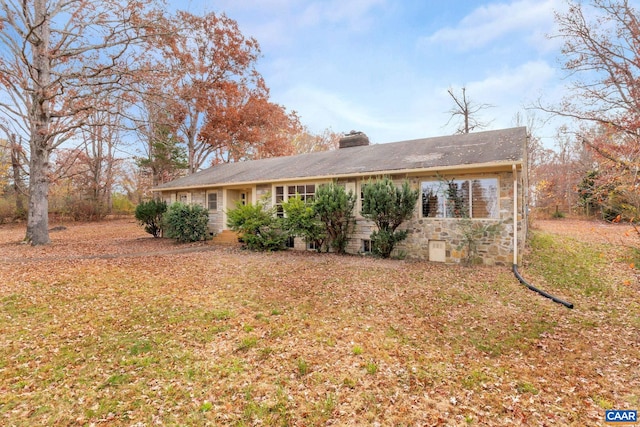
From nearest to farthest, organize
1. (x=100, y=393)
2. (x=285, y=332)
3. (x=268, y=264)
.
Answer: (x=100, y=393), (x=285, y=332), (x=268, y=264)

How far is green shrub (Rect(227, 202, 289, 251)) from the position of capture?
1077cm

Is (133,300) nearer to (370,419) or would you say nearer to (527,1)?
(370,419)

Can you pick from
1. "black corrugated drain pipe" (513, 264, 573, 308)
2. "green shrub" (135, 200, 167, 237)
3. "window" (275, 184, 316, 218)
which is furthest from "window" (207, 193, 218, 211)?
"black corrugated drain pipe" (513, 264, 573, 308)

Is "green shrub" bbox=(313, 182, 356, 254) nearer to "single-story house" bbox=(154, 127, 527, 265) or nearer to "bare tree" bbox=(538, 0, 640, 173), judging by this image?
"single-story house" bbox=(154, 127, 527, 265)

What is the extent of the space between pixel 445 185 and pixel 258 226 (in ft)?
21.1

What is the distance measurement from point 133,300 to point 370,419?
4.91 meters

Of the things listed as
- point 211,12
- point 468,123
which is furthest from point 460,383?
point 211,12

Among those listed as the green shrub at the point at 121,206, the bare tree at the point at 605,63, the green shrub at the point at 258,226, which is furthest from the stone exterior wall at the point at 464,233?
the green shrub at the point at 121,206

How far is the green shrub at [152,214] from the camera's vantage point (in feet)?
47.2

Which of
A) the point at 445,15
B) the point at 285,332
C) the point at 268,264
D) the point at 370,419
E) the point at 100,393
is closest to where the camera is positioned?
the point at 370,419

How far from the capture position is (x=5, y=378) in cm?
324

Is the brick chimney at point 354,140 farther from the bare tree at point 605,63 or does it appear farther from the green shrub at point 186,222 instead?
the bare tree at point 605,63

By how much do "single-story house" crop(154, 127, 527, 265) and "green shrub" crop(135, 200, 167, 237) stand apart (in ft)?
16.1

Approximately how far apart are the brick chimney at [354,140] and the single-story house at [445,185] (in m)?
2.27
